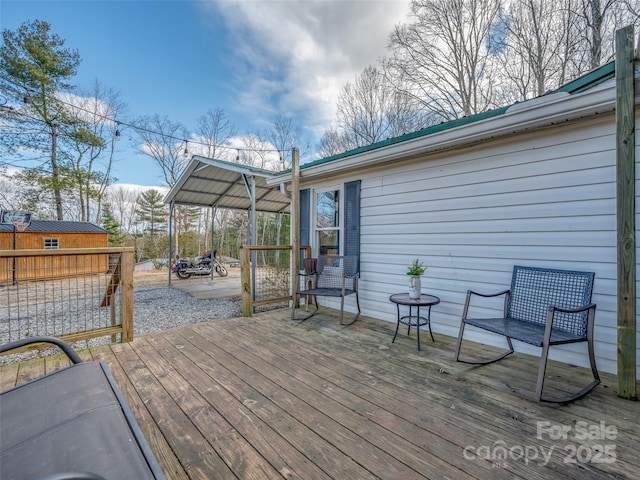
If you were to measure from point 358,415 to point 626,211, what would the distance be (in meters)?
2.31

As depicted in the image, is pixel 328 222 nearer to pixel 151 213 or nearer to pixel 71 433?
pixel 71 433

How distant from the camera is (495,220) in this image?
3.10 meters

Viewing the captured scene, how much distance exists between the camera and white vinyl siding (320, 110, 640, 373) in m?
2.50

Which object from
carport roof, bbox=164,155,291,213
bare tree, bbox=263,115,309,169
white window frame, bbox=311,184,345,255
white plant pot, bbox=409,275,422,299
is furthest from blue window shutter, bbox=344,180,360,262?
bare tree, bbox=263,115,309,169

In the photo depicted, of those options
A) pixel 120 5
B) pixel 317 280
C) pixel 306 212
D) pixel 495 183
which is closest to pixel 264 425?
pixel 317 280

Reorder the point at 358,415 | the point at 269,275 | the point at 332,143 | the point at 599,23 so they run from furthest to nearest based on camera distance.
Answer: the point at 332,143, the point at 599,23, the point at 269,275, the point at 358,415

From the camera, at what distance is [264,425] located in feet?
5.74

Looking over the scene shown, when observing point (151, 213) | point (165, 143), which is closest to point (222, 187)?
point (165, 143)

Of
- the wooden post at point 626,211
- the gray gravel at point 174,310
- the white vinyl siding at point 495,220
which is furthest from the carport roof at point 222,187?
the wooden post at point 626,211

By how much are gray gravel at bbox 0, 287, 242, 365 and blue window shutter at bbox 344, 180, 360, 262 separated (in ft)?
7.51

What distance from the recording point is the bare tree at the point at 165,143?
14.8m

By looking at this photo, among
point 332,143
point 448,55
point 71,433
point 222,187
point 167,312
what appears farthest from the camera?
point 332,143

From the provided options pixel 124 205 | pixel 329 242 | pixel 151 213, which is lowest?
pixel 329 242

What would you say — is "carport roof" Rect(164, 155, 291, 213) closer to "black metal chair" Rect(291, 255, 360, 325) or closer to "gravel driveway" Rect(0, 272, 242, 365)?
"black metal chair" Rect(291, 255, 360, 325)
